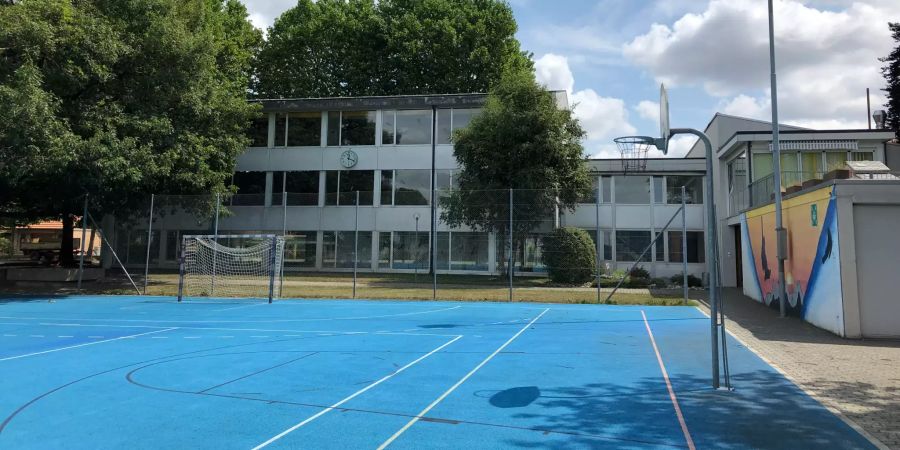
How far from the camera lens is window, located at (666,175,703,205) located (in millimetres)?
30906

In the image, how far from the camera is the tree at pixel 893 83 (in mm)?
28780

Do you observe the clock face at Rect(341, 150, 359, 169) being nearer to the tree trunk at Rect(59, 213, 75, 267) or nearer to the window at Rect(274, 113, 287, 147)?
the window at Rect(274, 113, 287, 147)

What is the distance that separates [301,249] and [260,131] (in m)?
9.02

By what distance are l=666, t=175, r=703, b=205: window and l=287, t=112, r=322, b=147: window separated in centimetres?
2087

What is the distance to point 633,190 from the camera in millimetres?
31250

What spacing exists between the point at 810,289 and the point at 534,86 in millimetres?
16356

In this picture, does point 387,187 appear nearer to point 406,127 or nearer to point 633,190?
point 406,127

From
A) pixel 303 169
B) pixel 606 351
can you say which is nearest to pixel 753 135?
pixel 606 351

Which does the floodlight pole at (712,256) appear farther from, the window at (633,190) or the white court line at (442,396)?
the window at (633,190)

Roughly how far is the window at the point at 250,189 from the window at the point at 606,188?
66.3 ft

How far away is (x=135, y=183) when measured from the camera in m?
21.4

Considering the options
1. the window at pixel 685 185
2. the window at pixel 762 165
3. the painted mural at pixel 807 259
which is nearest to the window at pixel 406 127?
the window at pixel 685 185

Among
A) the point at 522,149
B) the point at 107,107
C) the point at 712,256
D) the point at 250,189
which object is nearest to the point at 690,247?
the point at 522,149

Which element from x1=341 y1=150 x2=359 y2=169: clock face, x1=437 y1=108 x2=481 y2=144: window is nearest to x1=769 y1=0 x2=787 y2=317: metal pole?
x1=437 y1=108 x2=481 y2=144: window
